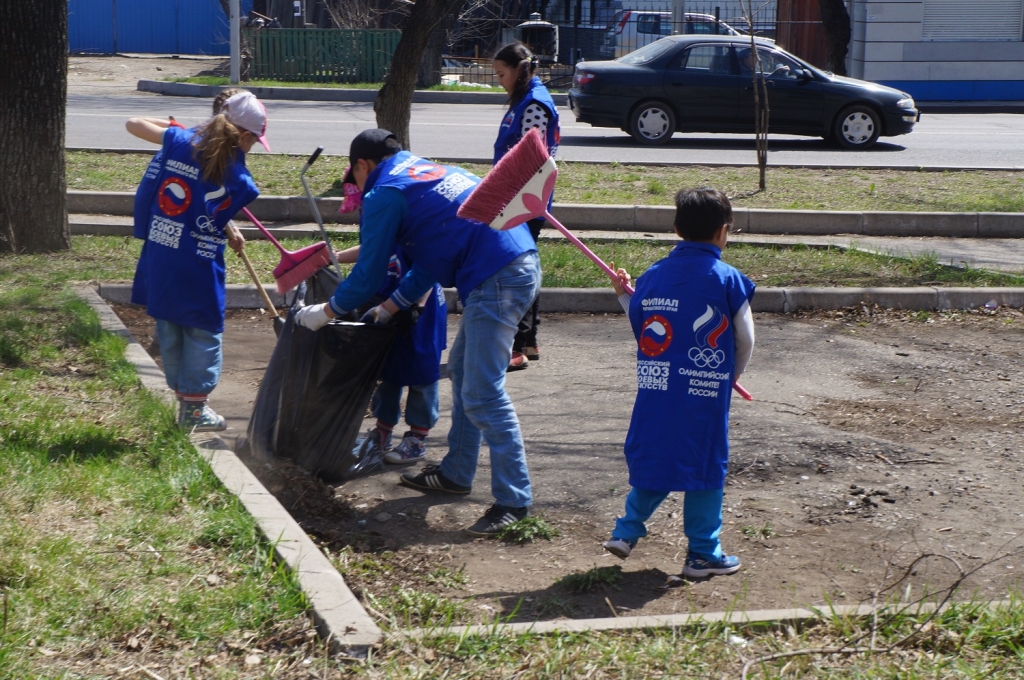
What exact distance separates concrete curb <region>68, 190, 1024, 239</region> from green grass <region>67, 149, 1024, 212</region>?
0.31 m

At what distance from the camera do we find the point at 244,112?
15.1 ft

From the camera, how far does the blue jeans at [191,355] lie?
4.79m

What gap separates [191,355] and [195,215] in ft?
2.08

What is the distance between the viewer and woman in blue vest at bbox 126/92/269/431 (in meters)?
4.58

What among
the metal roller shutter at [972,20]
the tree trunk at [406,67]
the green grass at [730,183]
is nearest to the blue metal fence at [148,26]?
the metal roller shutter at [972,20]

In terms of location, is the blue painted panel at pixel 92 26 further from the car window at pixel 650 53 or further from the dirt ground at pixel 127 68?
the car window at pixel 650 53

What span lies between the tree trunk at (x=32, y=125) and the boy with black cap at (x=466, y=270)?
14.2 feet

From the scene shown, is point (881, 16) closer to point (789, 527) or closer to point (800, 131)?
point (800, 131)

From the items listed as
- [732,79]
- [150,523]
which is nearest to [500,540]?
[150,523]

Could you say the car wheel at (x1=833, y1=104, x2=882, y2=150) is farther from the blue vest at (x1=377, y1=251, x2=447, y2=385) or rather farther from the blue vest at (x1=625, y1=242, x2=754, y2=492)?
the blue vest at (x1=625, y1=242, x2=754, y2=492)

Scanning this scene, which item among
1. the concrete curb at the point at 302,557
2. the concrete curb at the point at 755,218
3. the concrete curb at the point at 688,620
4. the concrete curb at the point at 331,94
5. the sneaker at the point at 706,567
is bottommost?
the sneaker at the point at 706,567

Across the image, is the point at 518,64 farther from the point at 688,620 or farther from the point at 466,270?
the point at 688,620

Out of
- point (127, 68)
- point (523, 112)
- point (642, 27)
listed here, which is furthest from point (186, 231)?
point (127, 68)

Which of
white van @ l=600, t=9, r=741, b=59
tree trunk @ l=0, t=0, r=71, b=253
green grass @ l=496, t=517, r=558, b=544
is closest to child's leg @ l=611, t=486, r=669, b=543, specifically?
green grass @ l=496, t=517, r=558, b=544
